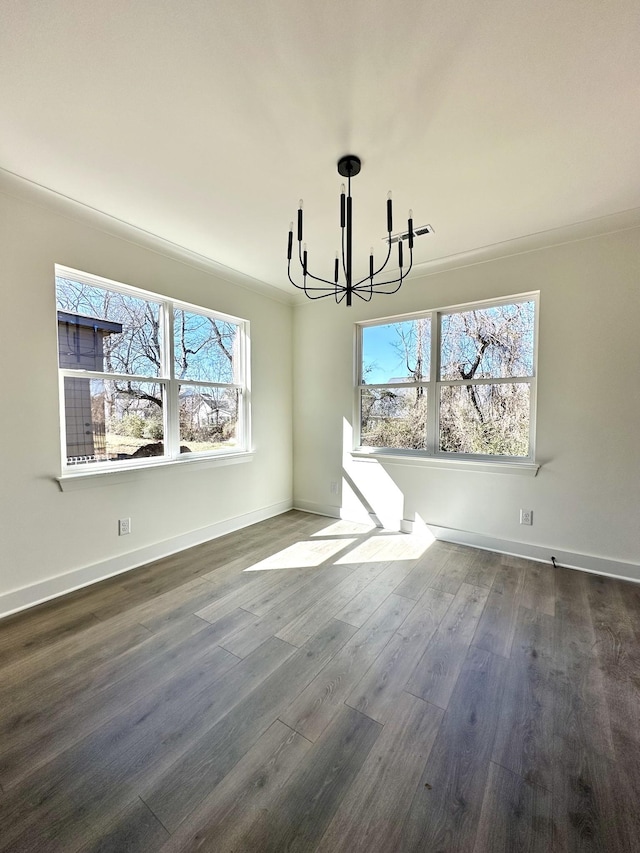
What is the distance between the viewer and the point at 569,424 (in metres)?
2.72

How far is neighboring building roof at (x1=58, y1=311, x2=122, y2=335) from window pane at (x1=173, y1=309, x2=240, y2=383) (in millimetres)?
493

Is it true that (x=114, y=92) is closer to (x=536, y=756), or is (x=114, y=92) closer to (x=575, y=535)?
(x=536, y=756)

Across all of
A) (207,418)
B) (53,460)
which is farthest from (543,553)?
(53,460)

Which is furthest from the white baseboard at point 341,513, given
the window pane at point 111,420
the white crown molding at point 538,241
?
the white crown molding at point 538,241

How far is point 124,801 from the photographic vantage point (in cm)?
110

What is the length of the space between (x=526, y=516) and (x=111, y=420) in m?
3.53

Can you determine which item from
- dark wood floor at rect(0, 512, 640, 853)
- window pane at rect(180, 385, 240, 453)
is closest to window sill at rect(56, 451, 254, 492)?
window pane at rect(180, 385, 240, 453)

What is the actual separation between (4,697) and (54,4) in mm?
2717

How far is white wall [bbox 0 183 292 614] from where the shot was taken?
2104 mm

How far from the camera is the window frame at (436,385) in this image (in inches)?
114

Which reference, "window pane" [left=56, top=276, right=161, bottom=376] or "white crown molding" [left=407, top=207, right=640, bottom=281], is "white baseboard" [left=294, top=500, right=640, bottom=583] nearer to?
"white crown molding" [left=407, top=207, right=640, bottom=281]

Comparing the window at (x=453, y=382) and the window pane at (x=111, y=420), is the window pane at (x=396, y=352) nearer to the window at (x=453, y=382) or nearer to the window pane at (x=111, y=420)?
the window at (x=453, y=382)

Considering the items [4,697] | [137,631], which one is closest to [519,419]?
[137,631]

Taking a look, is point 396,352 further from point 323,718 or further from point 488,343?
point 323,718
